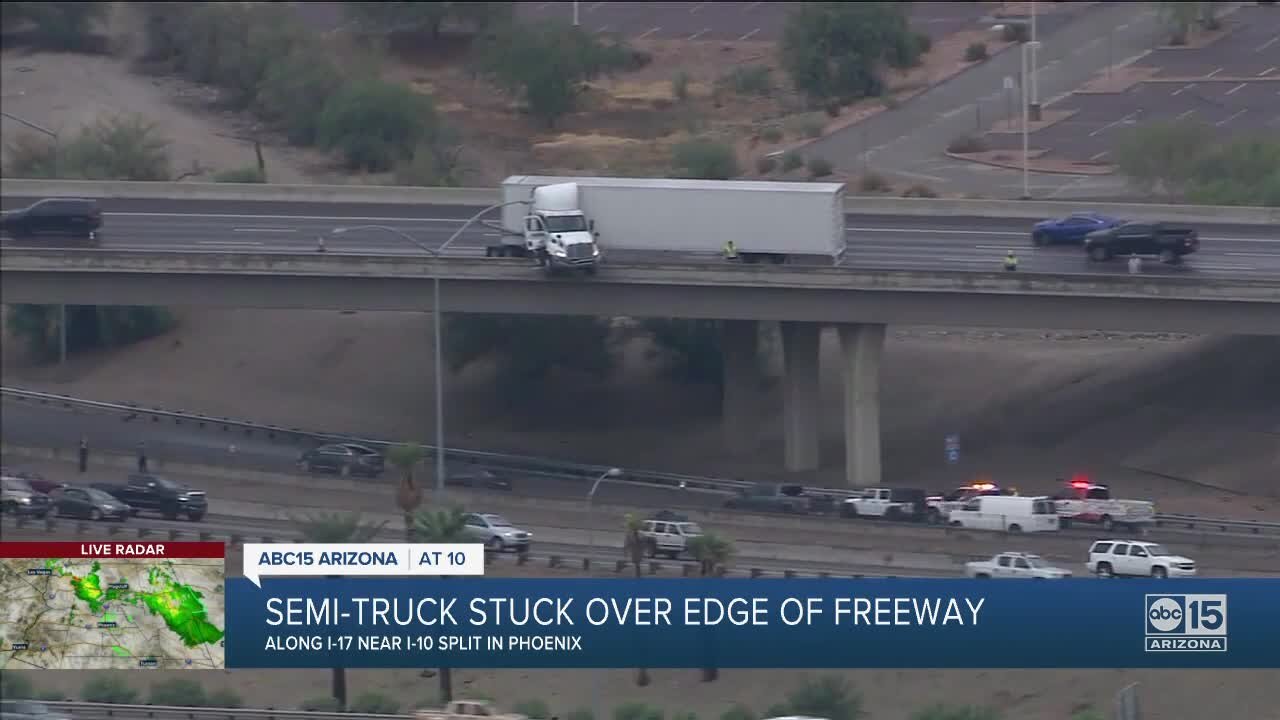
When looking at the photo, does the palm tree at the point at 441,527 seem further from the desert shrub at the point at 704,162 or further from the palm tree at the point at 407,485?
the desert shrub at the point at 704,162

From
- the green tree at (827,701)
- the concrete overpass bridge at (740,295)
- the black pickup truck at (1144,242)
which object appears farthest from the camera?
the black pickup truck at (1144,242)

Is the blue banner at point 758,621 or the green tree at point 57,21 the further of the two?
the green tree at point 57,21

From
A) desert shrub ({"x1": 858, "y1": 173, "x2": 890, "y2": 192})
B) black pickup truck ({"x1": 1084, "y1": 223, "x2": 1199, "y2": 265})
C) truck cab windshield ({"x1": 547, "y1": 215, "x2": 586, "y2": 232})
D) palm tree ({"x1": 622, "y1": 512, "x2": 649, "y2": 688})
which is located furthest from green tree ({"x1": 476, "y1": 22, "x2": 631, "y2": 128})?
palm tree ({"x1": 622, "y1": 512, "x2": 649, "y2": 688})

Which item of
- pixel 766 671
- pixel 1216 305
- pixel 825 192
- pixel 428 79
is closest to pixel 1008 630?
pixel 766 671

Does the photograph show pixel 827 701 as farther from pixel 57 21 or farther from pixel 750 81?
pixel 57 21

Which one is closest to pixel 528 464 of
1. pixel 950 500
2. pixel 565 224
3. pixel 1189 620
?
pixel 565 224

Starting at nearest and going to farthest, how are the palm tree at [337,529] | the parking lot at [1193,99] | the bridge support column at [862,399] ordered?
the palm tree at [337,529], the bridge support column at [862,399], the parking lot at [1193,99]

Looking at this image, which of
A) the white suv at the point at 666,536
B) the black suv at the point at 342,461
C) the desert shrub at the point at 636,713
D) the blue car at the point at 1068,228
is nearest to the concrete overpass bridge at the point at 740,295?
the black suv at the point at 342,461
